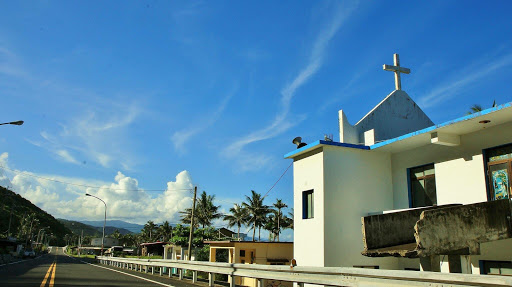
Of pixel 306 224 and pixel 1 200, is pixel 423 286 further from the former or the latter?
pixel 1 200

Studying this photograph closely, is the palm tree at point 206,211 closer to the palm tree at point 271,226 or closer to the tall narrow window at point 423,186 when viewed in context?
the palm tree at point 271,226

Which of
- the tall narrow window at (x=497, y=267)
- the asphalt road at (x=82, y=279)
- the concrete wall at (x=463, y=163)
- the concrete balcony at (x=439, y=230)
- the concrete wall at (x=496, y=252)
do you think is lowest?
the asphalt road at (x=82, y=279)

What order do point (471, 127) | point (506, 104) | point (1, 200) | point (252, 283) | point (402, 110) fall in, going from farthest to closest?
point (1, 200), point (252, 283), point (402, 110), point (471, 127), point (506, 104)

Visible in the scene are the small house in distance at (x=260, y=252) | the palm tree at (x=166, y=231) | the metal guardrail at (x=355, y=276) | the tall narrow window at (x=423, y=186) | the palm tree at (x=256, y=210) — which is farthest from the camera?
the palm tree at (x=166, y=231)

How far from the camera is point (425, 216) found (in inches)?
355

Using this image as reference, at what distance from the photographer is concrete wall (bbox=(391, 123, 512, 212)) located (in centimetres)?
1276

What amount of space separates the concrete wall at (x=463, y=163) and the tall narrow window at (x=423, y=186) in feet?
Answer: 1.08

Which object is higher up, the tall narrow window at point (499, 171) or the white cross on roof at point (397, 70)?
the white cross on roof at point (397, 70)

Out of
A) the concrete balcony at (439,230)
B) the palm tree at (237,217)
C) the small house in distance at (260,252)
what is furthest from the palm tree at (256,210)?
the concrete balcony at (439,230)

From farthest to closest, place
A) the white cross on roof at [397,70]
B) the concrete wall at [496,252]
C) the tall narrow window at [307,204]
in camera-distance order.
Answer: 1. the white cross on roof at [397,70]
2. the tall narrow window at [307,204]
3. the concrete wall at [496,252]

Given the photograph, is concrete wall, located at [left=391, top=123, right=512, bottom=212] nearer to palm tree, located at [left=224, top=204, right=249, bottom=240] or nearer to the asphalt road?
the asphalt road

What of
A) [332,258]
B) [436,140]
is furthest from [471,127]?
[332,258]

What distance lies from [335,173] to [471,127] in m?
5.21

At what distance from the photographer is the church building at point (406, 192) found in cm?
986
